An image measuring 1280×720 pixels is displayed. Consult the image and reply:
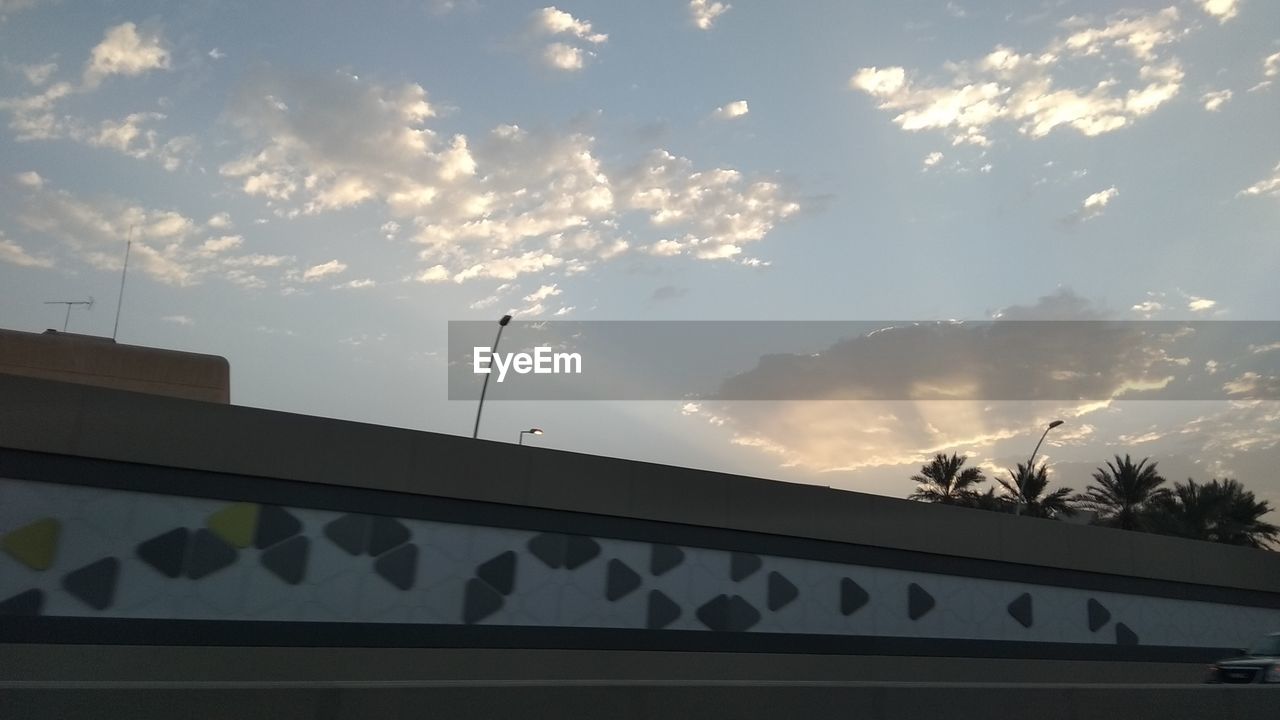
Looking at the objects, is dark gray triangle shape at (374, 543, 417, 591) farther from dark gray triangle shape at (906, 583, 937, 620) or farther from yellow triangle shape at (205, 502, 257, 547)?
dark gray triangle shape at (906, 583, 937, 620)

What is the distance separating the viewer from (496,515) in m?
16.3

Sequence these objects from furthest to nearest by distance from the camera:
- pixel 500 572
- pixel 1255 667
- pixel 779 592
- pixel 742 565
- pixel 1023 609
Answer: pixel 1023 609 → pixel 779 592 → pixel 742 565 → pixel 1255 667 → pixel 500 572

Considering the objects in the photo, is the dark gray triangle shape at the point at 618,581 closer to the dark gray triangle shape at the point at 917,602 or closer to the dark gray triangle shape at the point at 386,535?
the dark gray triangle shape at the point at 386,535

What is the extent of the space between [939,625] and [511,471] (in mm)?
10784

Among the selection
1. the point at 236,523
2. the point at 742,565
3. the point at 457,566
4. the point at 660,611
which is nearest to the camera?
the point at 236,523

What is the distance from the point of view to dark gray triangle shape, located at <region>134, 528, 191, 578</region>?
13.5 meters

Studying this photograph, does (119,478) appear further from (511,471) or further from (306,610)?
(511,471)

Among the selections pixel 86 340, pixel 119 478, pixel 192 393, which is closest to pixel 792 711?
pixel 119 478

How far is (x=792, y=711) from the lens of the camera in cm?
834

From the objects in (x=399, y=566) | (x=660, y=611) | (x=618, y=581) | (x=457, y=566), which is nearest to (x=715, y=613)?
(x=660, y=611)

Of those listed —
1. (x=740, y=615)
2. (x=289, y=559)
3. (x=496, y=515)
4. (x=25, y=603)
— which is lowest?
(x=25, y=603)

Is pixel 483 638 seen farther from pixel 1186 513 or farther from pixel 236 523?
pixel 1186 513

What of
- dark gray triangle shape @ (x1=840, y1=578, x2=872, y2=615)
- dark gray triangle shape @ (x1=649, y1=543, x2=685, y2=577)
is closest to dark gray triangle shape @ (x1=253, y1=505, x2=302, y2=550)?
dark gray triangle shape @ (x1=649, y1=543, x2=685, y2=577)

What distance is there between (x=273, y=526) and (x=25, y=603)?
3141 millimetres
